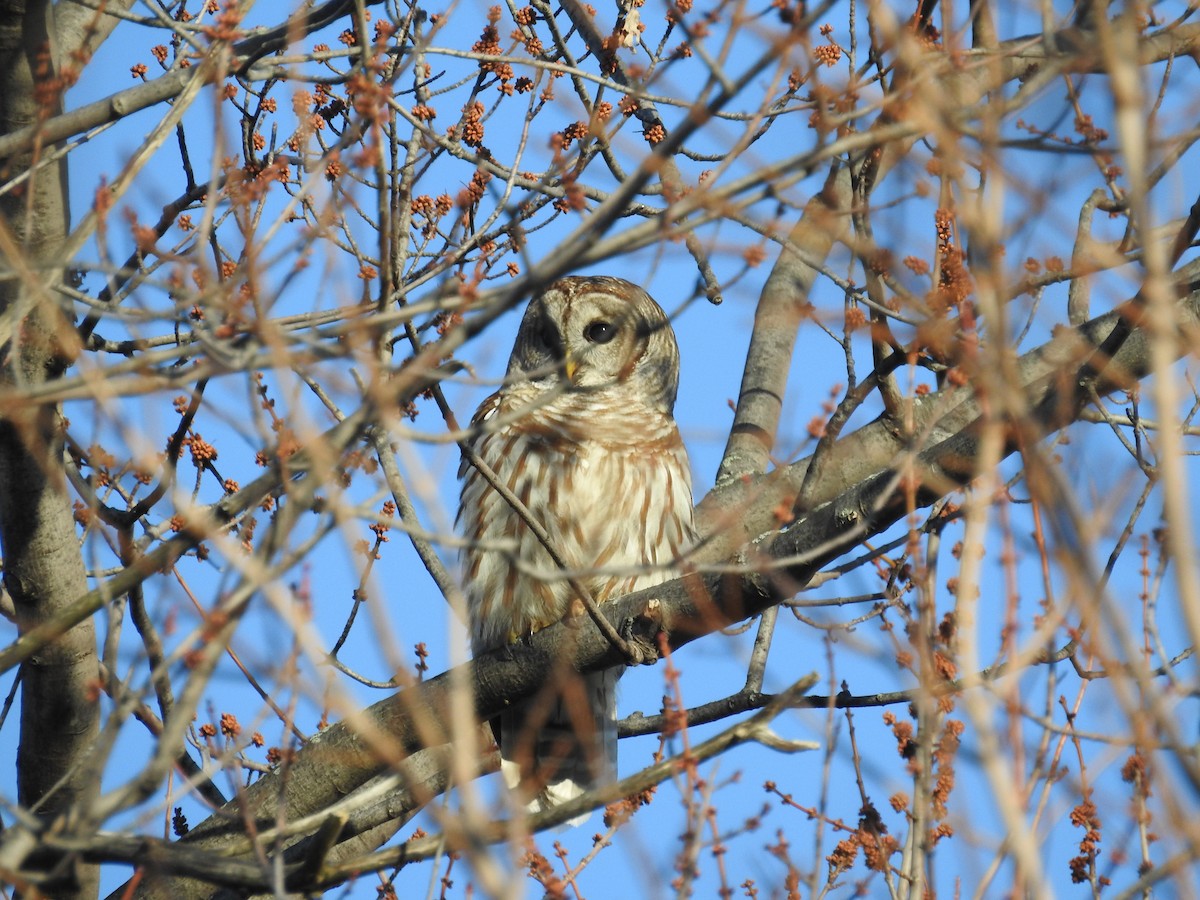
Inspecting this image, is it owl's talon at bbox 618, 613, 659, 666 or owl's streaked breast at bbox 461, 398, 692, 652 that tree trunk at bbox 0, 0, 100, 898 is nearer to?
owl's talon at bbox 618, 613, 659, 666

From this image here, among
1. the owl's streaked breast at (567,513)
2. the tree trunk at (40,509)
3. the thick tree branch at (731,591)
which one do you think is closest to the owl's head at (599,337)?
the owl's streaked breast at (567,513)

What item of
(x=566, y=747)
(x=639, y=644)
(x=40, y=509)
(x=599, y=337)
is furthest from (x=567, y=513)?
(x=40, y=509)

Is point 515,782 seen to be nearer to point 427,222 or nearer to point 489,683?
point 489,683

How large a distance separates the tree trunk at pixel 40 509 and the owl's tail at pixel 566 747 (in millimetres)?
2175

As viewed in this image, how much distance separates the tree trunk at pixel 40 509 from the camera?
4387 mm

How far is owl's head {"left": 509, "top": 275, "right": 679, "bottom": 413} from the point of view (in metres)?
7.43

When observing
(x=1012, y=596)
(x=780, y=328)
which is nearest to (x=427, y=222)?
(x=780, y=328)

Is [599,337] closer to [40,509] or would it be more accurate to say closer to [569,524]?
[569,524]

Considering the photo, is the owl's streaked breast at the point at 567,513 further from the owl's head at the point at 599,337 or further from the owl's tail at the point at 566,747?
the owl's head at the point at 599,337

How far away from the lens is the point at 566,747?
667 centimetres

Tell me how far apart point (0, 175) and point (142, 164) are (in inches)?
36.8

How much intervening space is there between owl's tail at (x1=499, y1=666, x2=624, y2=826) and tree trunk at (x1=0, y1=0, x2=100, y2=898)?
7.14 feet

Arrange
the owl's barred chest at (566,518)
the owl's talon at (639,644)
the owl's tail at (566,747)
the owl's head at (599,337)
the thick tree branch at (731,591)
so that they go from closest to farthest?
the thick tree branch at (731,591), the owl's talon at (639,644), the owl's barred chest at (566,518), the owl's tail at (566,747), the owl's head at (599,337)

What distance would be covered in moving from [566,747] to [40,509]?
3000 mm
